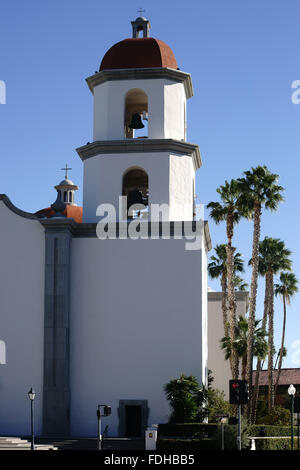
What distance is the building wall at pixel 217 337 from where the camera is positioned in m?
53.8

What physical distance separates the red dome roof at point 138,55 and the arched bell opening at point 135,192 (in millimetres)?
5050

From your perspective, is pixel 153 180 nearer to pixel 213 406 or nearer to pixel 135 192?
pixel 135 192

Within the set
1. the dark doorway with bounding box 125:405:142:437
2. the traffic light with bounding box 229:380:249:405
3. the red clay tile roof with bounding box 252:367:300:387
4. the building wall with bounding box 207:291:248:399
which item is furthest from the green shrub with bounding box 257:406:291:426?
the traffic light with bounding box 229:380:249:405

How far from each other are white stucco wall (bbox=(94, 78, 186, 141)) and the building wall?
18.1 m

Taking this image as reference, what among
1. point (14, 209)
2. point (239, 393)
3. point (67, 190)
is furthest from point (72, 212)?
point (239, 393)

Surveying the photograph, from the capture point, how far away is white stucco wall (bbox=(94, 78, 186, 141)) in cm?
4059

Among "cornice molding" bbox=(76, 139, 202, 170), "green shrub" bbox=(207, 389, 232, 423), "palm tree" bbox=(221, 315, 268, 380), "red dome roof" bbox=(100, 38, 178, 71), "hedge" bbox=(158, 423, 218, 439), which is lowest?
"hedge" bbox=(158, 423, 218, 439)

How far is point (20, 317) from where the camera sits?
131 feet

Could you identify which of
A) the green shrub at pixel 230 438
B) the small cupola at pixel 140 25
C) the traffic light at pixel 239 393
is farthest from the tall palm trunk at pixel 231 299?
the traffic light at pixel 239 393

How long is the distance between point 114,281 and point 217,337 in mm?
17252

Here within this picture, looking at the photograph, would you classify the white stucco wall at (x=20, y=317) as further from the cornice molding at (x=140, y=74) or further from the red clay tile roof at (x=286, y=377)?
the red clay tile roof at (x=286, y=377)

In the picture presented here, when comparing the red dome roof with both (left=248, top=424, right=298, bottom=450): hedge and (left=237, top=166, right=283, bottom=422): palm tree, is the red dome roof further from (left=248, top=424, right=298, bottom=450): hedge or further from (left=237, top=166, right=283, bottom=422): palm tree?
(left=248, top=424, right=298, bottom=450): hedge

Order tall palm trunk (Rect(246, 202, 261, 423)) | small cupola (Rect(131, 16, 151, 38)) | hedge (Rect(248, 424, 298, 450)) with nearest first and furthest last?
1. hedge (Rect(248, 424, 298, 450))
2. small cupola (Rect(131, 16, 151, 38))
3. tall palm trunk (Rect(246, 202, 261, 423))
